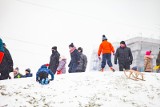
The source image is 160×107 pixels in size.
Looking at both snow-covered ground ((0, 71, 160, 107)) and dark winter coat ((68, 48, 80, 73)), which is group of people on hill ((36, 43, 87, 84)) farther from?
snow-covered ground ((0, 71, 160, 107))

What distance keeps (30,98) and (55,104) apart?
3.10 feet

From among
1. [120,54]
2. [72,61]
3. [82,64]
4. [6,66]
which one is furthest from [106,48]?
[6,66]

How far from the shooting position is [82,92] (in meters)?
8.38

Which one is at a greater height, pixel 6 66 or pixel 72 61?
pixel 72 61

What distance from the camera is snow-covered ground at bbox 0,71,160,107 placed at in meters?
7.33

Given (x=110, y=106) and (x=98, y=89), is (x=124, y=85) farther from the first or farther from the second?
(x=110, y=106)

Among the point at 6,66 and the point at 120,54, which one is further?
the point at 120,54

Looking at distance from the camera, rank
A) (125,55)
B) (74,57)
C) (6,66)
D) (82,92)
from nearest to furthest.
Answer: (82,92) < (6,66) < (125,55) < (74,57)

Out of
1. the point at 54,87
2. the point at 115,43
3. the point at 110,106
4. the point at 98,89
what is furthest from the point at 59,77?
the point at 115,43

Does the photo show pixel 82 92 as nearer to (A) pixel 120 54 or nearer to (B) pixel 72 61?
(B) pixel 72 61

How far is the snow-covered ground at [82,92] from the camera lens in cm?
733

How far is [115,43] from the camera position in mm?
48719

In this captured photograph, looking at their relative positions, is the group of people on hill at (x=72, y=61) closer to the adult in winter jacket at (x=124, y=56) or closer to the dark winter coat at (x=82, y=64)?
the dark winter coat at (x=82, y=64)

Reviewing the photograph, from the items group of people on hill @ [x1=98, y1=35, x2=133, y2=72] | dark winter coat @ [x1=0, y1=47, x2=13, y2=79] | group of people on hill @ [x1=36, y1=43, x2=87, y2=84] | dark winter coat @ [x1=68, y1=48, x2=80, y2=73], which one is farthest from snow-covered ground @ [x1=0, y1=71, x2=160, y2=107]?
dark winter coat @ [x1=68, y1=48, x2=80, y2=73]
